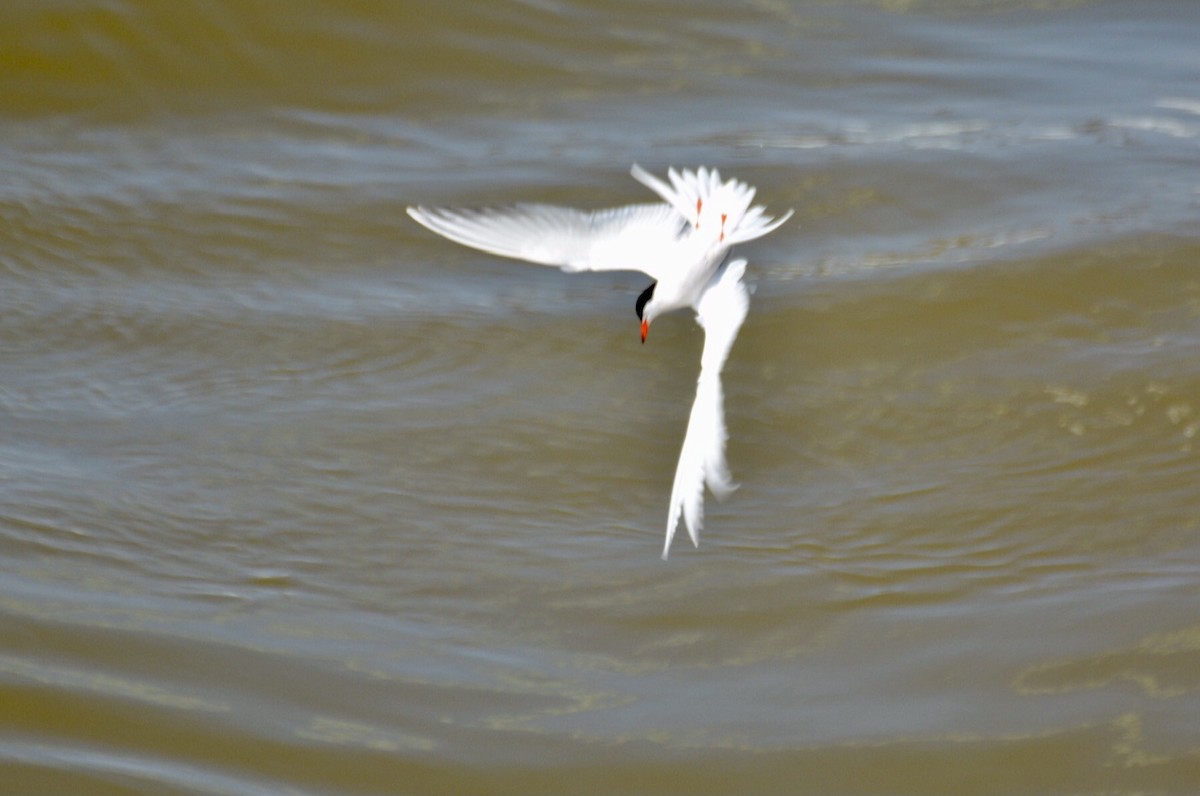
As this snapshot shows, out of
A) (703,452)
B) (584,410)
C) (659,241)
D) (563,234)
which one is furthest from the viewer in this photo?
(584,410)

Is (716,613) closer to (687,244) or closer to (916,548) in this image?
(916,548)

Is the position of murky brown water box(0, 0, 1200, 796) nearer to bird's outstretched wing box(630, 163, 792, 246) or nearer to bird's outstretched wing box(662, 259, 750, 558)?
bird's outstretched wing box(662, 259, 750, 558)

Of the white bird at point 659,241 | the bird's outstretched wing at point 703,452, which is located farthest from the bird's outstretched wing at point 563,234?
the bird's outstretched wing at point 703,452

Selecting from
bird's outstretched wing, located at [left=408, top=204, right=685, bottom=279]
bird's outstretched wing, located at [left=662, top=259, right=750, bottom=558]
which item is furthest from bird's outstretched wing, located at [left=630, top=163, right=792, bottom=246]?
bird's outstretched wing, located at [left=662, top=259, right=750, bottom=558]

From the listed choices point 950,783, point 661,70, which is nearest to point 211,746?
point 950,783

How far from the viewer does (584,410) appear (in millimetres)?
4441

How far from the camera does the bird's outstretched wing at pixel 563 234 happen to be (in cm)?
362

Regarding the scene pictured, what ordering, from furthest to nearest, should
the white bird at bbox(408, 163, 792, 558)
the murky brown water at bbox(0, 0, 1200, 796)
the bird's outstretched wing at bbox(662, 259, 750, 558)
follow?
the white bird at bbox(408, 163, 792, 558) → the murky brown water at bbox(0, 0, 1200, 796) → the bird's outstretched wing at bbox(662, 259, 750, 558)

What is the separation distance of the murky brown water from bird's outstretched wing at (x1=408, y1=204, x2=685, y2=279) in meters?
0.65

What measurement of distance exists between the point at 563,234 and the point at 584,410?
833mm

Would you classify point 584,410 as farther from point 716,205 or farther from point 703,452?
point 703,452

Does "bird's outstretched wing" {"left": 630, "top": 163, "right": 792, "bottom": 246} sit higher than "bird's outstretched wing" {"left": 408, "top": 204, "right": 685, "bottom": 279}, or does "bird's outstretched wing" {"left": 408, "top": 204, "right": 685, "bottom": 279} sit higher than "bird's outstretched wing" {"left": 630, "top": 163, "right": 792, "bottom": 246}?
"bird's outstretched wing" {"left": 630, "top": 163, "right": 792, "bottom": 246}

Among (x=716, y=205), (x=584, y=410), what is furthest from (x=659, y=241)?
(x=584, y=410)

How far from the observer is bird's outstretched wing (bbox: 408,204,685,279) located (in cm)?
362
